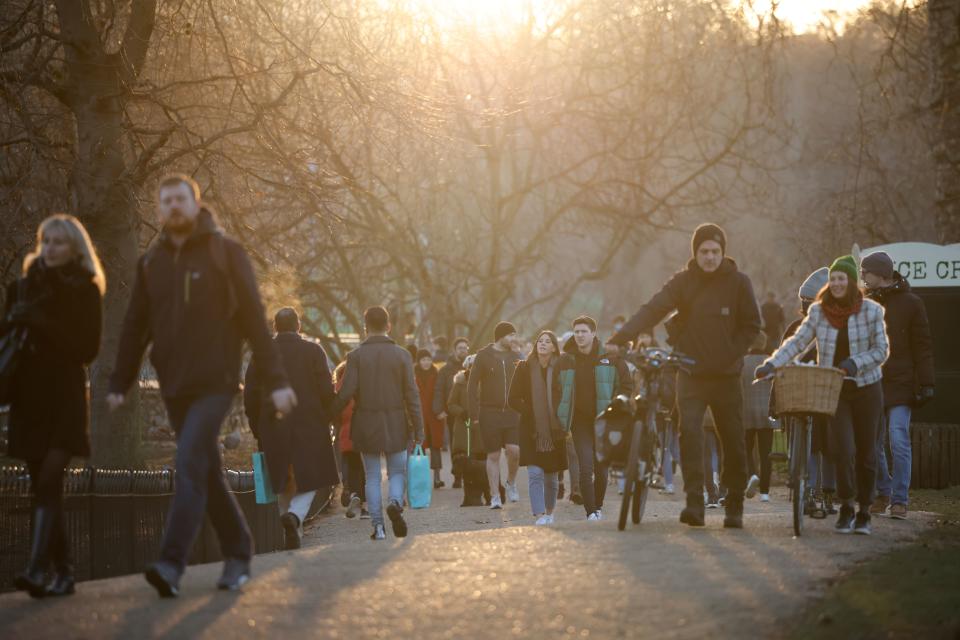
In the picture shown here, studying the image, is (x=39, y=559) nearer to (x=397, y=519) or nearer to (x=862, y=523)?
(x=397, y=519)

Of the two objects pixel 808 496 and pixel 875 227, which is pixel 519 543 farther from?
pixel 875 227

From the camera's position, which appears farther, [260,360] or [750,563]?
[750,563]

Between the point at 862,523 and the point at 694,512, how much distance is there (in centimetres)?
109

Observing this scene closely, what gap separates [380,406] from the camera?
12.7 m

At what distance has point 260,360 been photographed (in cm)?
738

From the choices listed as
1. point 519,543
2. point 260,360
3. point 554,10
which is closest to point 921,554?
Result: point 519,543

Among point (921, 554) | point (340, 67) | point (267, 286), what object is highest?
point (340, 67)

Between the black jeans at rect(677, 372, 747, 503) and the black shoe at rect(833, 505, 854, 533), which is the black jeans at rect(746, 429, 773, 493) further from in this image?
the black jeans at rect(677, 372, 747, 503)

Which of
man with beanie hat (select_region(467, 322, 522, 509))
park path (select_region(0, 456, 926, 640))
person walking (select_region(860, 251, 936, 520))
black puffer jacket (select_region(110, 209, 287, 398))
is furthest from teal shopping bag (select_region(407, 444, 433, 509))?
black puffer jacket (select_region(110, 209, 287, 398))

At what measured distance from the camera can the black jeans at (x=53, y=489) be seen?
761 centimetres

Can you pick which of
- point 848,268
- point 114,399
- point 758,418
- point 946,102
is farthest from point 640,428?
point 946,102

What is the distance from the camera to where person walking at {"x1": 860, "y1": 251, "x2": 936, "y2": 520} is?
1189cm

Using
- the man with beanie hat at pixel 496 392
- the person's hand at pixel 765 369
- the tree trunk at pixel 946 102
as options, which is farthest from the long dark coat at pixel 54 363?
the tree trunk at pixel 946 102

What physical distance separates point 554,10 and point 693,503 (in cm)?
2333
